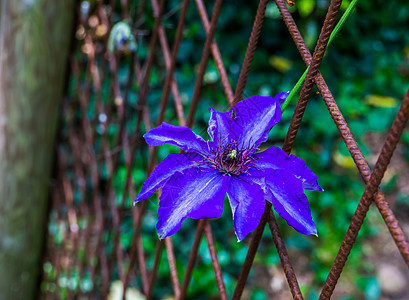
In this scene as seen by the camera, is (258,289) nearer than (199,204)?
No

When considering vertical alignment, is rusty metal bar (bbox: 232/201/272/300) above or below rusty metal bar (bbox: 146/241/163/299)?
above

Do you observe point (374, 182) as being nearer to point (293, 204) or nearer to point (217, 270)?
point (293, 204)

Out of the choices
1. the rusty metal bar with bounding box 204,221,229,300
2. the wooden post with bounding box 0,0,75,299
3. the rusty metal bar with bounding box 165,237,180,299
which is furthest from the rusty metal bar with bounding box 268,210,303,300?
the wooden post with bounding box 0,0,75,299

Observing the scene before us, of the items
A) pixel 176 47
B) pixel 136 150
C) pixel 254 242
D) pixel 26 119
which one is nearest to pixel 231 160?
pixel 254 242

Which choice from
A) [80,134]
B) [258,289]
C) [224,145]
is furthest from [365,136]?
[224,145]

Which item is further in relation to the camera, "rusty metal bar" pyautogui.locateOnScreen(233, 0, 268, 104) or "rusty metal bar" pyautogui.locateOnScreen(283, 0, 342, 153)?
"rusty metal bar" pyautogui.locateOnScreen(233, 0, 268, 104)

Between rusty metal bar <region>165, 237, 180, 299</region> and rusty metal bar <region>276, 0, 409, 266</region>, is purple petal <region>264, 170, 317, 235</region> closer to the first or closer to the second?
rusty metal bar <region>276, 0, 409, 266</region>

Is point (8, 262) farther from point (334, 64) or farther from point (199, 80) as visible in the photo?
point (334, 64)
